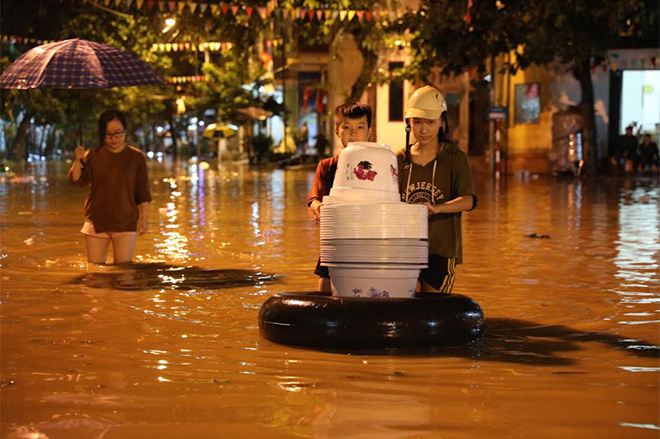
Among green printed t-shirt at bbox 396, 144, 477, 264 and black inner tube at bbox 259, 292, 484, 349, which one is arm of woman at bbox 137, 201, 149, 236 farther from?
green printed t-shirt at bbox 396, 144, 477, 264

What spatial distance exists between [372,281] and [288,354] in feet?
2.23

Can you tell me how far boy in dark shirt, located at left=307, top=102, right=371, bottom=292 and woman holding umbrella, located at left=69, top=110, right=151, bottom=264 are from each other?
3.43m

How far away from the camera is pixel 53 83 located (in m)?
11.4

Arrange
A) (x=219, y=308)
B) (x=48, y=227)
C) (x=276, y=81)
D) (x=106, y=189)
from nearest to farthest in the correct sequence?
(x=219, y=308), (x=106, y=189), (x=48, y=227), (x=276, y=81)

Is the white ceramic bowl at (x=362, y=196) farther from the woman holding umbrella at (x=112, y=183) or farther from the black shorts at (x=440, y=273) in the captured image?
the woman holding umbrella at (x=112, y=183)

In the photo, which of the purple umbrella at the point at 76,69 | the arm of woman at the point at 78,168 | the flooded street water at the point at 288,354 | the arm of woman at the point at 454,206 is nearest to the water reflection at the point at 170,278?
the flooded street water at the point at 288,354

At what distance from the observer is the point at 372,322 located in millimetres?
6855

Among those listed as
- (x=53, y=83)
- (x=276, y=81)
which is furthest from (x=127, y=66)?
(x=276, y=81)

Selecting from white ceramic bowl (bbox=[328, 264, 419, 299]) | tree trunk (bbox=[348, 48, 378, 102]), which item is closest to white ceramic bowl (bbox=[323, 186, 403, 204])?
white ceramic bowl (bbox=[328, 264, 419, 299])

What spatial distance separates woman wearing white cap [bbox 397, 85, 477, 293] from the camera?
282 inches

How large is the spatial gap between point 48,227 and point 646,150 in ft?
86.8

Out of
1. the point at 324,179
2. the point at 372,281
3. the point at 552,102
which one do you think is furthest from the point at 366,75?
the point at 372,281

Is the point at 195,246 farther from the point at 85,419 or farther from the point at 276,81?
the point at 276,81

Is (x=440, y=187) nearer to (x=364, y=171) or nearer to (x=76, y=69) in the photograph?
(x=364, y=171)
